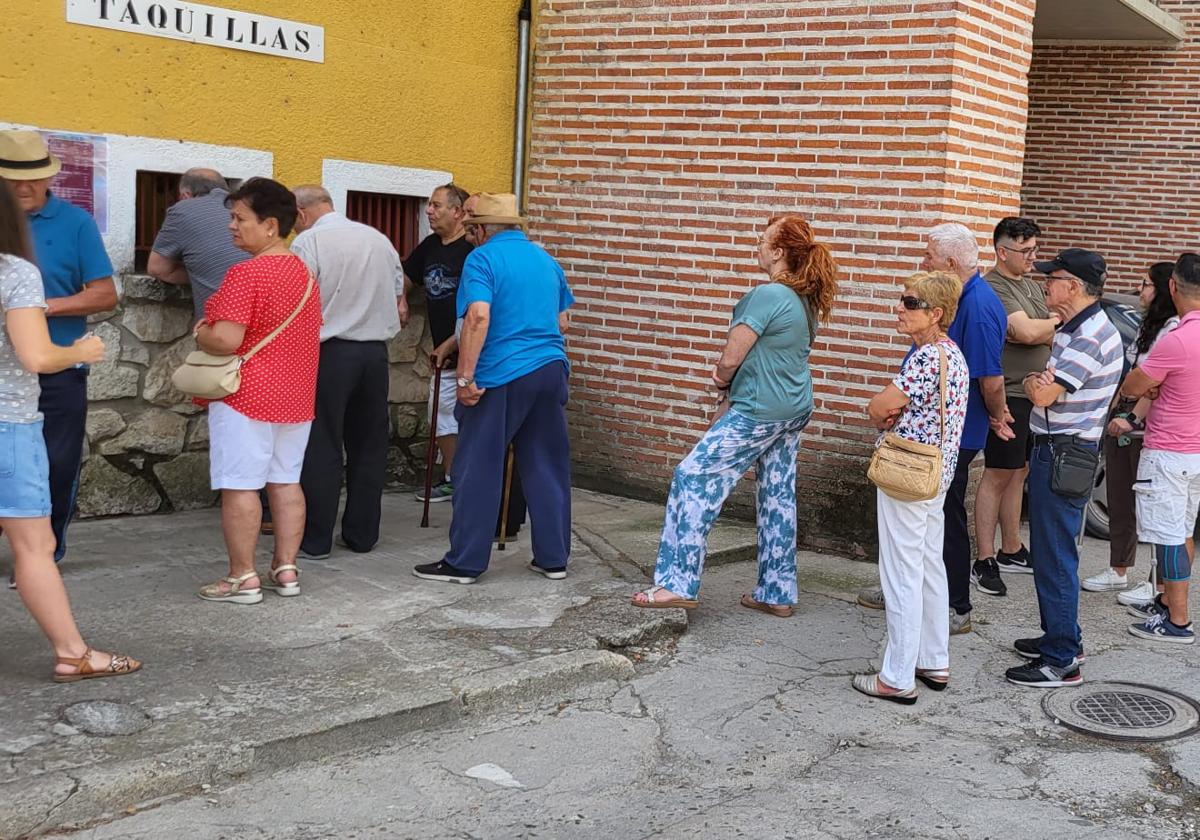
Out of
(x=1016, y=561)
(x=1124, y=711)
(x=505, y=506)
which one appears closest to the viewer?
(x=1124, y=711)

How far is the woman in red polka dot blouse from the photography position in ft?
18.5

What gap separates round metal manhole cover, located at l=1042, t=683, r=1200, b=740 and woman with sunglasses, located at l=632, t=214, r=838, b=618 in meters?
1.55

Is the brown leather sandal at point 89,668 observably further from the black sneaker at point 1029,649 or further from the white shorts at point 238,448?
the black sneaker at point 1029,649

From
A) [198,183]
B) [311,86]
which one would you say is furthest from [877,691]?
[311,86]

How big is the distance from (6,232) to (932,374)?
3343 millimetres

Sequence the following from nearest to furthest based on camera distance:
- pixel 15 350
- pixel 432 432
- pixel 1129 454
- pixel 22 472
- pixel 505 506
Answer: pixel 15 350 → pixel 22 472 → pixel 505 506 → pixel 1129 454 → pixel 432 432

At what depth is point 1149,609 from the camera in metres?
6.96

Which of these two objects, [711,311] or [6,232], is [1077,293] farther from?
[6,232]

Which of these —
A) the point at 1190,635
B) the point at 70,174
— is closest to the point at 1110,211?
the point at 1190,635

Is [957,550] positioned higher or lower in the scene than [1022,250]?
lower

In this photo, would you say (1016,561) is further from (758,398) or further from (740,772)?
(740,772)

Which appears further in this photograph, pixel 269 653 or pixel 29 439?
pixel 269 653

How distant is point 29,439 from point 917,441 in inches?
127

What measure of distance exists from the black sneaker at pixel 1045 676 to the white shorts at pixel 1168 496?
3.35 ft
